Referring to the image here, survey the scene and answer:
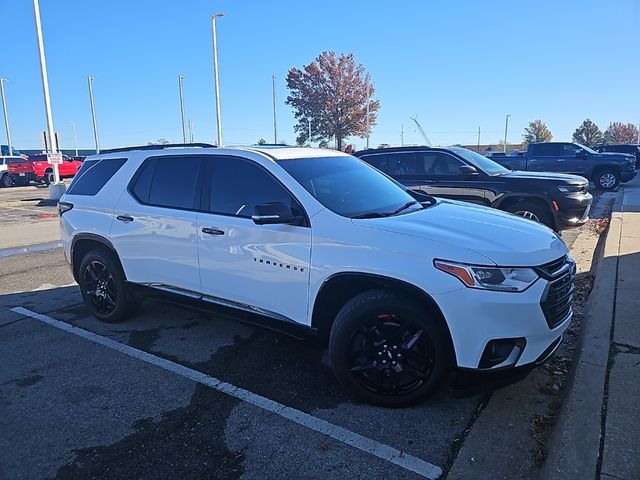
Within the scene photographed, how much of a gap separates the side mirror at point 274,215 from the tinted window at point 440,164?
580cm

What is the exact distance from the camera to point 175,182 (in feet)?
14.2

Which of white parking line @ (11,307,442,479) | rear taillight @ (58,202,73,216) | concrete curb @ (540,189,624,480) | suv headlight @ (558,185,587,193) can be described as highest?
rear taillight @ (58,202,73,216)

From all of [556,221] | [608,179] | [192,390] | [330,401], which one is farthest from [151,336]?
[608,179]

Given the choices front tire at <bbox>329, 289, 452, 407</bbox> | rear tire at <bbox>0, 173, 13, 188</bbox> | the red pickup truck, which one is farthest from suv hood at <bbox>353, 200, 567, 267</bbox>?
rear tire at <bbox>0, 173, 13, 188</bbox>

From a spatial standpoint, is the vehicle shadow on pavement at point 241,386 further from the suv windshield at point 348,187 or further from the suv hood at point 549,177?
the suv hood at point 549,177

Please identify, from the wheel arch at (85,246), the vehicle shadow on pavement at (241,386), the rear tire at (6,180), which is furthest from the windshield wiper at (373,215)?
the rear tire at (6,180)

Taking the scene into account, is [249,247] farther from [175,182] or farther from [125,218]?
[125,218]

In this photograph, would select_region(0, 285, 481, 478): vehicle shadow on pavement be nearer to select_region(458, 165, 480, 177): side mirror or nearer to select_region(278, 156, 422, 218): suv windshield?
select_region(278, 156, 422, 218): suv windshield

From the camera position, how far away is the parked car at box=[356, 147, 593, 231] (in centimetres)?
780

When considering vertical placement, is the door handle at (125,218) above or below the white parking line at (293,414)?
above

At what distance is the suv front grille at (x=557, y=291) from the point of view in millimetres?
2867

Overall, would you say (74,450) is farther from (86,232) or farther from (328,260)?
(86,232)

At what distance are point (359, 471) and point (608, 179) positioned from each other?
19.0 metres

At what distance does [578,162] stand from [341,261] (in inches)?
693
